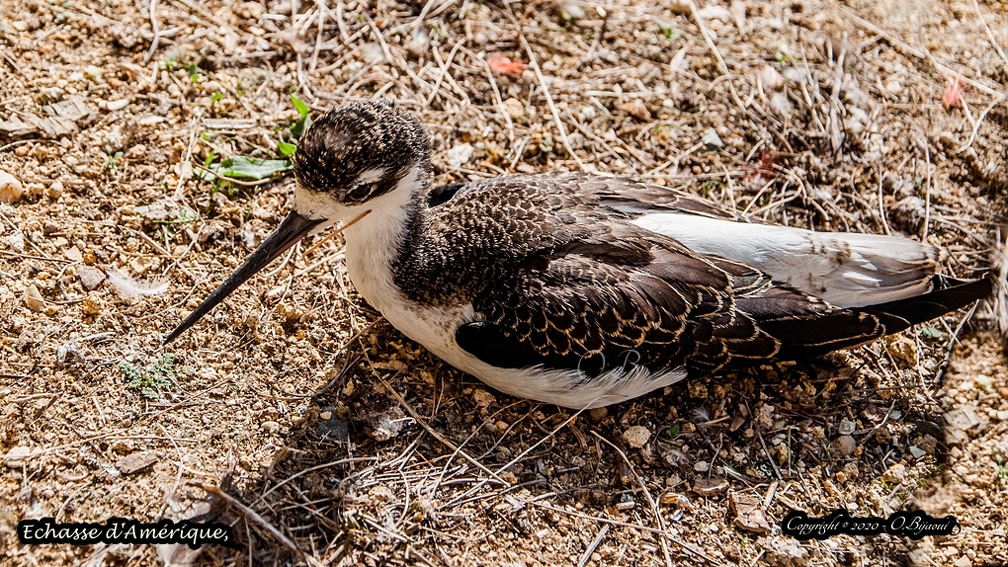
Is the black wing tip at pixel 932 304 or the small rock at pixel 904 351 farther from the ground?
the black wing tip at pixel 932 304

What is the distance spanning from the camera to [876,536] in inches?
159

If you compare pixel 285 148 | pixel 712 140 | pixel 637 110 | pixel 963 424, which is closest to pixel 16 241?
pixel 285 148

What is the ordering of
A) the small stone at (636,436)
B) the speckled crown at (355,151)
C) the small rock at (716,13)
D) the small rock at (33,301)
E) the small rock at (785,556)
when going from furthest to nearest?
the small rock at (716,13) → the small stone at (636,436) → the small rock at (33,301) → the small rock at (785,556) → the speckled crown at (355,151)

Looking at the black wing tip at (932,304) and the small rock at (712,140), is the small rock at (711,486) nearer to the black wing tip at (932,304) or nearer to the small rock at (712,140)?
the black wing tip at (932,304)

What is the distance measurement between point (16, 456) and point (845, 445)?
3.90 meters

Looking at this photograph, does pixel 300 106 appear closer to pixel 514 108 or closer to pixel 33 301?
pixel 514 108

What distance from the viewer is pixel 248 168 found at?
4832mm

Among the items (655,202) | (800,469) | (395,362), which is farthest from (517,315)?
(800,469)

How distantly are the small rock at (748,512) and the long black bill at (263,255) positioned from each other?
240 centimetres

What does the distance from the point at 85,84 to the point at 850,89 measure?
4798 mm

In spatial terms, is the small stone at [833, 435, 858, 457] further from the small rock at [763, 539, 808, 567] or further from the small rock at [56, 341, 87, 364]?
the small rock at [56, 341, 87, 364]

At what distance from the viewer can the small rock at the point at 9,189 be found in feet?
14.2

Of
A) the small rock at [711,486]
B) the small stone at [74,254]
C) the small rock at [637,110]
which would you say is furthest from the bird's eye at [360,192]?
the small rock at [637,110]

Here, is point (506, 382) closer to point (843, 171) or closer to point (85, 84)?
point (843, 171)
